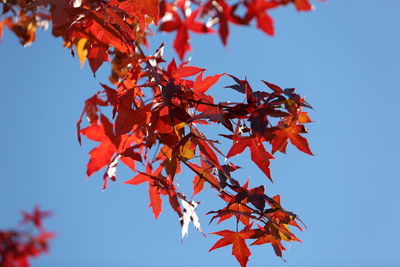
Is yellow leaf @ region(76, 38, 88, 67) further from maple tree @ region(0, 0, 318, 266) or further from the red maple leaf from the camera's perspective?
the red maple leaf

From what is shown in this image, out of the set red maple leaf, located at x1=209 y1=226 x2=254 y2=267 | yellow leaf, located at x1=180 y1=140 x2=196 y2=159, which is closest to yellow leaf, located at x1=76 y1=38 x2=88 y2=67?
yellow leaf, located at x1=180 y1=140 x2=196 y2=159

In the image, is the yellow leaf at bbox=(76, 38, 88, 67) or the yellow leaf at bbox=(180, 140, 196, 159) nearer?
the yellow leaf at bbox=(180, 140, 196, 159)

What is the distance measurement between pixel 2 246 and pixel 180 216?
206 inches

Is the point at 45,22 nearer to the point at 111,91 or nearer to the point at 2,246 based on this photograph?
the point at 111,91

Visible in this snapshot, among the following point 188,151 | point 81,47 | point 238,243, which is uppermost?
point 81,47

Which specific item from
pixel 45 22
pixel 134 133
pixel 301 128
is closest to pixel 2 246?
pixel 45 22

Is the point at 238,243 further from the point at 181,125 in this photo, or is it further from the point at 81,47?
the point at 81,47

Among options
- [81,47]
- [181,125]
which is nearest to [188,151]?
[181,125]

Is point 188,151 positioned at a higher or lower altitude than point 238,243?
higher

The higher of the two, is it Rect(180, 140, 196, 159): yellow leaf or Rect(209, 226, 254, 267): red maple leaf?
Rect(180, 140, 196, 159): yellow leaf

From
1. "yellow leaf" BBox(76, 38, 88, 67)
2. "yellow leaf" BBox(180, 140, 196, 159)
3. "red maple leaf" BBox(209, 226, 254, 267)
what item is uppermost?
"yellow leaf" BBox(76, 38, 88, 67)

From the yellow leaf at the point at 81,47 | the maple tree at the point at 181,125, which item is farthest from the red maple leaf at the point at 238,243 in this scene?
the yellow leaf at the point at 81,47

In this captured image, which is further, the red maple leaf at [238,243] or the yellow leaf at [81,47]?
the yellow leaf at [81,47]

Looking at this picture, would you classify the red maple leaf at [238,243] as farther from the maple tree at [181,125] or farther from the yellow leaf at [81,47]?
the yellow leaf at [81,47]
